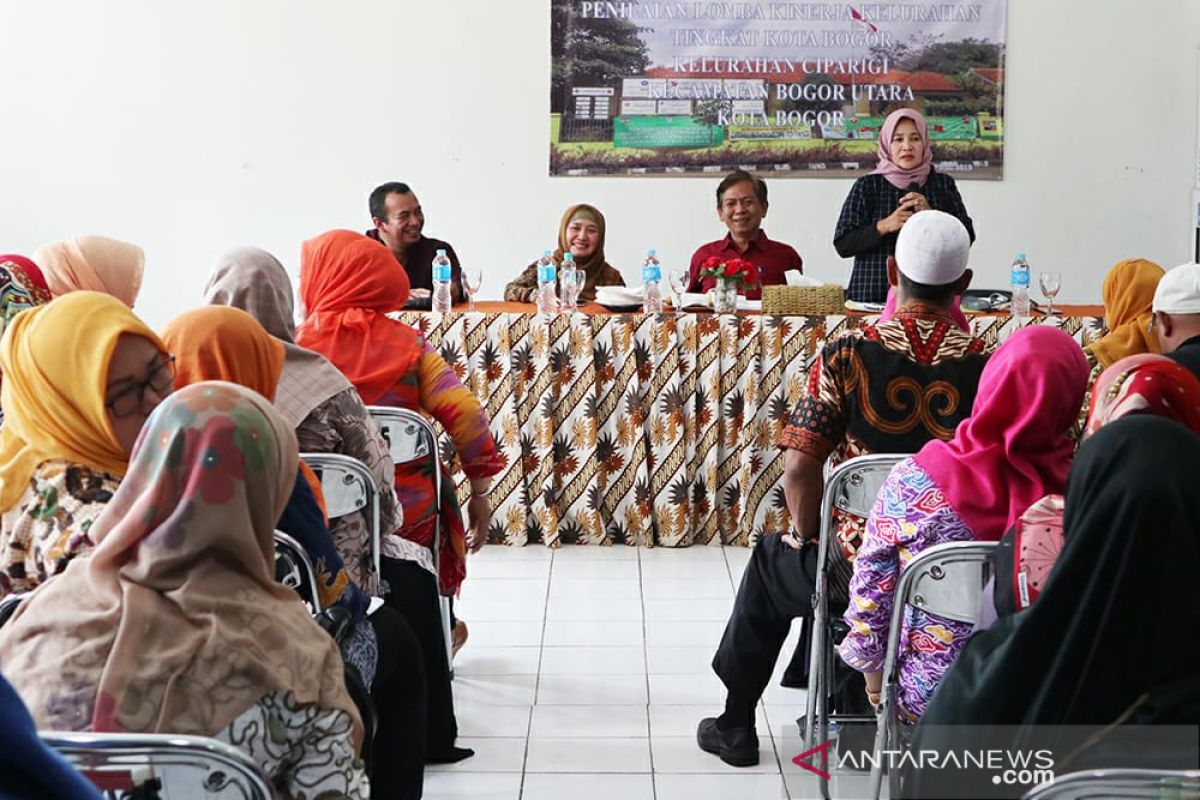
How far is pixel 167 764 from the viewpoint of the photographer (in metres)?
1.47

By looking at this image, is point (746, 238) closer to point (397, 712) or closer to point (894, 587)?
point (894, 587)

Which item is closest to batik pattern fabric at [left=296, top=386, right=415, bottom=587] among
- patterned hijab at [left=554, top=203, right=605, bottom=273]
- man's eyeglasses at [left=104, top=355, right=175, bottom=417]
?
man's eyeglasses at [left=104, top=355, right=175, bottom=417]

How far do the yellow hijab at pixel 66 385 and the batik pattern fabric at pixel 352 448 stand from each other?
76 centimetres

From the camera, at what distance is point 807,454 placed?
9.68 ft

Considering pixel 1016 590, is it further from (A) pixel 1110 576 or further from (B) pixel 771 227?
(B) pixel 771 227

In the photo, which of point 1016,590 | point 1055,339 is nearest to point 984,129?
point 1055,339

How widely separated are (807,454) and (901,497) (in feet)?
1.92

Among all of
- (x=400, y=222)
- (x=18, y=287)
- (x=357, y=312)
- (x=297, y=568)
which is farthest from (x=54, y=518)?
(x=400, y=222)

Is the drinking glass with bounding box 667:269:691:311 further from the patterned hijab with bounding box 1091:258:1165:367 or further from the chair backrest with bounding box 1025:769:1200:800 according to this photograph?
the chair backrest with bounding box 1025:769:1200:800

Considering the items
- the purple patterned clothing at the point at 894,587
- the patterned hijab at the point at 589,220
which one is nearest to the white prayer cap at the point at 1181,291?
the purple patterned clothing at the point at 894,587

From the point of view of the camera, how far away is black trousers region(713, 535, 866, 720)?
3.01 meters

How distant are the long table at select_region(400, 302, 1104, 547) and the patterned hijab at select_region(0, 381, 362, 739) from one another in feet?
10.4

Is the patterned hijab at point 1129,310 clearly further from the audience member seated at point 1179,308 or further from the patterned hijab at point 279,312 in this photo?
the patterned hijab at point 279,312

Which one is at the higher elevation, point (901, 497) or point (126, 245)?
point (126, 245)
